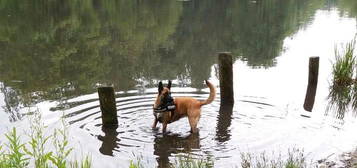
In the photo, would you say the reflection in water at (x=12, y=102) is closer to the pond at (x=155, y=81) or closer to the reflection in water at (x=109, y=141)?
the pond at (x=155, y=81)

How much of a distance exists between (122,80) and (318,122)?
24.7 feet

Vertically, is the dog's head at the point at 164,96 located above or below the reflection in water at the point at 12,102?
above

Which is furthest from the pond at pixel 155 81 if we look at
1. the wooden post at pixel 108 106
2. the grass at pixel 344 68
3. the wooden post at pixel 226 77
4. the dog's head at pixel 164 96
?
the dog's head at pixel 164 96

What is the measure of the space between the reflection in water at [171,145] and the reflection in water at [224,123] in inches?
22.3

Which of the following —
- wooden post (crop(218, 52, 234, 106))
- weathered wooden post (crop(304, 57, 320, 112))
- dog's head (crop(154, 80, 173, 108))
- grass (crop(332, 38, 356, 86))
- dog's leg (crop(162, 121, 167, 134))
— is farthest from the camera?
grass (crop(332, 38, 356, 86))

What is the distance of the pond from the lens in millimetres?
8703

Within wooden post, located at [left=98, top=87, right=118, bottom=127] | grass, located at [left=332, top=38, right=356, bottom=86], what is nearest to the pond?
wooden post, located at [left=98, top=87, right=118, bottom=127]

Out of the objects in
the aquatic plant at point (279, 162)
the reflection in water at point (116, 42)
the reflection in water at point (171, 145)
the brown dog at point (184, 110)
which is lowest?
the reflection in water at point (171, 145)

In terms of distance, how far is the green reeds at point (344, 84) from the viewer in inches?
467

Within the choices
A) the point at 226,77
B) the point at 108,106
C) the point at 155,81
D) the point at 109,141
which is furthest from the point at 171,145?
the point at 155,81

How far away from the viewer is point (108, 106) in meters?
9.23

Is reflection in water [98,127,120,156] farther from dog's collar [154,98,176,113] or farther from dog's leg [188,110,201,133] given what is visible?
dog's leg [188,110,201,133]

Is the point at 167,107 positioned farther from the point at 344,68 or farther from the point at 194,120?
the point at 344,68

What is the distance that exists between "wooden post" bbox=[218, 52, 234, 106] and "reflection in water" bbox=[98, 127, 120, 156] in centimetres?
355
